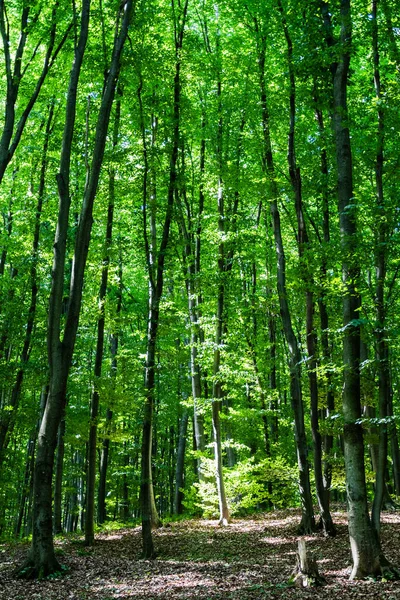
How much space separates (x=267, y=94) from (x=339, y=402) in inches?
330

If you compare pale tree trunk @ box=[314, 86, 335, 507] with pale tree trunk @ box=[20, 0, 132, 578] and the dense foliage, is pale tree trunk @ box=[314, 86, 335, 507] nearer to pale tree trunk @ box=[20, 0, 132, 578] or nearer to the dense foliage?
the dense foliage

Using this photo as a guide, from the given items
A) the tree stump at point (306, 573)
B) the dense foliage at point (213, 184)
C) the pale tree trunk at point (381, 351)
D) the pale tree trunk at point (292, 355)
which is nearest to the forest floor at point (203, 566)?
the tree stump at point (306, 573)

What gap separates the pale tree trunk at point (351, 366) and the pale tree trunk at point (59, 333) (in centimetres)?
406

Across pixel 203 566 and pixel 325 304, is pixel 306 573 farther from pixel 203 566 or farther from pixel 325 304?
pixel 325 304

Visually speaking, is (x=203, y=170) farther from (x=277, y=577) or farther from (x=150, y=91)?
(x=277, y=577)

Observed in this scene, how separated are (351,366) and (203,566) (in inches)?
178

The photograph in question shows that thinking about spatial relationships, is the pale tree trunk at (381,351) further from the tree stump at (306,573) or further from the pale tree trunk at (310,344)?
the pale tree trunk at (310,344)

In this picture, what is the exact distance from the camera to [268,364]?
15.1 meters

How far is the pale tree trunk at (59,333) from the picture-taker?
7918 millimetres

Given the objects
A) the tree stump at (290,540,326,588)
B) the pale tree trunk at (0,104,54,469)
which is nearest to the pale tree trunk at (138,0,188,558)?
the tree stump at (290,540,326,588)

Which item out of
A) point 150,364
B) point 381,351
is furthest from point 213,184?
point 381,351

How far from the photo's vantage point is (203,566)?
852cm

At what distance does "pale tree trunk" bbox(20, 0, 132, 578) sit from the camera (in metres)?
7.92

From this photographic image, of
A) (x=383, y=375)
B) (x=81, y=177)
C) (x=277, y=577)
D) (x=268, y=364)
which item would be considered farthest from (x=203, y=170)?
(x=277, y=577)
